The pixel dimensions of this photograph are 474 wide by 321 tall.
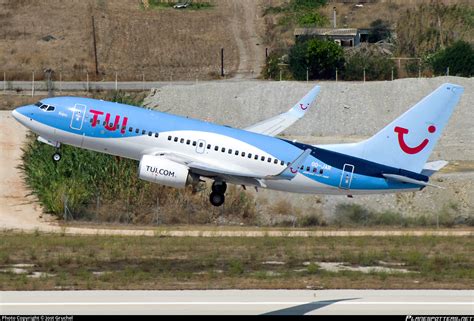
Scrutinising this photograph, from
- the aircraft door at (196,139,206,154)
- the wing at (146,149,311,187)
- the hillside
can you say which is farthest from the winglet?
the hillside

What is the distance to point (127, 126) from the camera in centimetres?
5753

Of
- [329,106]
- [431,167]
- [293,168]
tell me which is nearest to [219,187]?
[293,168]

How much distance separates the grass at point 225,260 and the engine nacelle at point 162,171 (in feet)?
9.26

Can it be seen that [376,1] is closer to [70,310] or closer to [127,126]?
[127,126]

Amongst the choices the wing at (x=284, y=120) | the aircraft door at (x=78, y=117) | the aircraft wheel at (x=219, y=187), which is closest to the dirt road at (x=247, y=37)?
the wing at (x=284, y=120)

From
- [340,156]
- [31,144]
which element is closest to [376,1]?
[31,144]

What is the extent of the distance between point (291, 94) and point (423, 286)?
5273 centimetres

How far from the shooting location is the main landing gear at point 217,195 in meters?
60.5

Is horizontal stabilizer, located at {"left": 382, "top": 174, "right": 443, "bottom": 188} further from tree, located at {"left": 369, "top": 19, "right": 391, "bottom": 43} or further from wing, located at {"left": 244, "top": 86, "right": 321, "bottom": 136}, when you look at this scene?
tree, located at {"left": 369, "top": 19, "right": 391, "bottom": 43}

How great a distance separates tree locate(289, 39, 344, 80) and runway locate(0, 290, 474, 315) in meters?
69.0

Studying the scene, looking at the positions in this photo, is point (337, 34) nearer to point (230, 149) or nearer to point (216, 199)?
point (216, 199)

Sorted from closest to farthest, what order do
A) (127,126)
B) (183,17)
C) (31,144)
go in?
(127,126), (31,144), (183,17)

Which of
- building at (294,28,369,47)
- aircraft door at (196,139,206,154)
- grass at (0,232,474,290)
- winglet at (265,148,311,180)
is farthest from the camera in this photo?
building at (294,28,369,47)

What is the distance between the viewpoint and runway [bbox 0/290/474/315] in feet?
119
